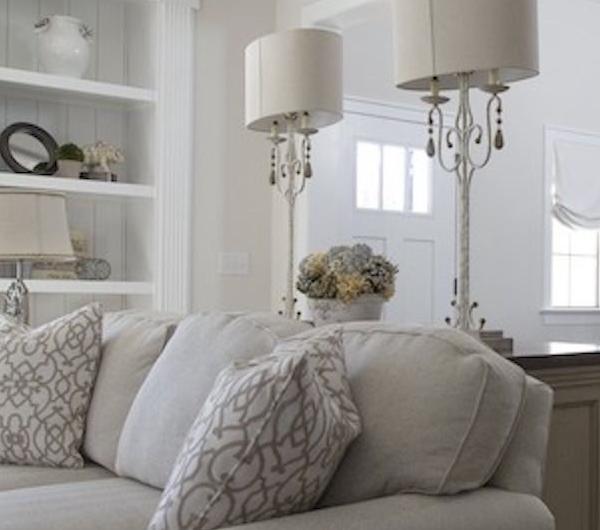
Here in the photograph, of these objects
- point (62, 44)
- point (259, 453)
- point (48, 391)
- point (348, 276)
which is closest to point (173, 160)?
point (62, 44)

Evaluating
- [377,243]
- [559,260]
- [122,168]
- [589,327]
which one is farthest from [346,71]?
[589,327]

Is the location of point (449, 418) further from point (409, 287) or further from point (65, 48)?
point (409, 287)

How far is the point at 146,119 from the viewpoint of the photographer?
196 inches

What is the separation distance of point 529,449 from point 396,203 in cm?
381

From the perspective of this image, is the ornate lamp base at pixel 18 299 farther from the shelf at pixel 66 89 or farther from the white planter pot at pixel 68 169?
the shelf at pixel 66 89

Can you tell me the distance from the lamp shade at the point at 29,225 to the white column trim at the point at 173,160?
1413mm

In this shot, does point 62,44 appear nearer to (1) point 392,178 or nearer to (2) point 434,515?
(1) point 392,178

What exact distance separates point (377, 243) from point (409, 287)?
13.0 inches

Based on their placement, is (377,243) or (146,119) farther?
(377,243)

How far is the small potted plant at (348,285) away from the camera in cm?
267

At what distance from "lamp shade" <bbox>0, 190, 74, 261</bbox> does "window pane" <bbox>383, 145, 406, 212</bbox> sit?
2.50 metres

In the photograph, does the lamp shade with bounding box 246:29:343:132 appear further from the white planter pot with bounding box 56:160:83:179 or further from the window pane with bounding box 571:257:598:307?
the window pane with bounding box 571:257:598:307

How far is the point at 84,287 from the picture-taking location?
4.64 metres

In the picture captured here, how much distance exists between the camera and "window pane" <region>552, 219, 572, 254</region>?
651 centimetres
